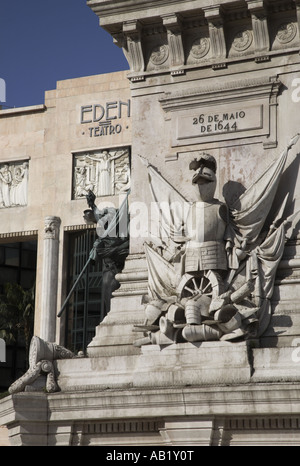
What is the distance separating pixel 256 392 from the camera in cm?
1719

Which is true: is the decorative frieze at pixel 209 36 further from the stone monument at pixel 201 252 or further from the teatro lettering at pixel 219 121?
the teatro lettering at pixel 219 121

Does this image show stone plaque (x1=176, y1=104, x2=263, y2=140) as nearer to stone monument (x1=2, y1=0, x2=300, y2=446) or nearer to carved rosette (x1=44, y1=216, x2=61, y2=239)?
stone monument (x1=2, y1=0, x2=300, y2=446)

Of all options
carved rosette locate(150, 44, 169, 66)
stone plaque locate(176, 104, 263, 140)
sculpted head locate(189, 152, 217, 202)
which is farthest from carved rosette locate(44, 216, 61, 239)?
sculpted head locate(189, 152, 217, 202)

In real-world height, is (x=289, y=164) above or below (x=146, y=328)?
above

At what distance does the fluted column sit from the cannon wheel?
716 inches

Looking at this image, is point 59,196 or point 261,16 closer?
point 261,16

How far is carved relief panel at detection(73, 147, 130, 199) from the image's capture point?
37.7 meters

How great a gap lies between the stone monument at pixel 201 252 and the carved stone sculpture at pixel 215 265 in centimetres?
2

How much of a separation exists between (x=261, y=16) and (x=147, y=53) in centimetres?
249

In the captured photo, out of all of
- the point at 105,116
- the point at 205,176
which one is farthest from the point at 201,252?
the point at 105,116

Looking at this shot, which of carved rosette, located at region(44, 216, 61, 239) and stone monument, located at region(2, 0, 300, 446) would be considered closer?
stone monument, located at region(2, 0, 300, 446)

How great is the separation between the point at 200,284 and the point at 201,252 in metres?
0.55

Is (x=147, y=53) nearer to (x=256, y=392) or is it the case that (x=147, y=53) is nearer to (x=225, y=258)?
(x=225, y=258)

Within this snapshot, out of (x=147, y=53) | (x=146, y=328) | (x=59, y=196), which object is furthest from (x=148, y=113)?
(x=59, y=196)
